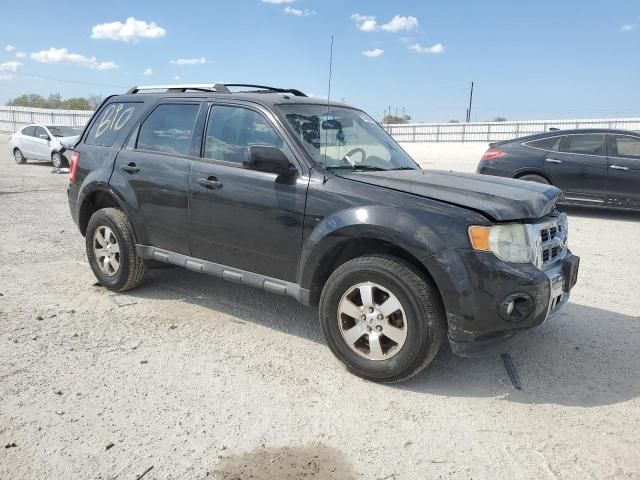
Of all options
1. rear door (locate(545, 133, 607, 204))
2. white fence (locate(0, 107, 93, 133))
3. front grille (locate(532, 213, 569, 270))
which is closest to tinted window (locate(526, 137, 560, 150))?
rear door (locate(545, 133, 607, 204))

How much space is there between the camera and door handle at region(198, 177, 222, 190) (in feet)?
14.7

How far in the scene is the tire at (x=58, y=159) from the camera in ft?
59.1

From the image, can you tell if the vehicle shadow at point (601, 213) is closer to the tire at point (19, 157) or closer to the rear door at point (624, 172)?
the rear door at point (624, 172)

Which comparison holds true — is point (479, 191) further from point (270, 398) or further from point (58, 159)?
point (58, 159)

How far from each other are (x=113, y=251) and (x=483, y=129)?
3978cm

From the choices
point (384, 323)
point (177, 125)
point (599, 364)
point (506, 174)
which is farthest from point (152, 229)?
point (506, 174)

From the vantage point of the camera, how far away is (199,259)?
4742mm

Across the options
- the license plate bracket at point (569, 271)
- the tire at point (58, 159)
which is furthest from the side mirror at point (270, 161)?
the tire at point (58, 159)

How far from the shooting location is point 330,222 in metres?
3.86

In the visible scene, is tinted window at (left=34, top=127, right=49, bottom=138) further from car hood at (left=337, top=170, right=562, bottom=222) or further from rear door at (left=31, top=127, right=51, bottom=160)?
car hood at (left=337, top=170, right=562, bottom=222)

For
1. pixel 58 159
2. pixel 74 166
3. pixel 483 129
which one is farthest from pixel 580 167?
pixel 483 129

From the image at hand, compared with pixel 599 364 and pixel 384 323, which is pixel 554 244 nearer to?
pixel 599 364

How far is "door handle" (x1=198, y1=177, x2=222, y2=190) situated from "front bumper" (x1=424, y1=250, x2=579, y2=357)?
1.94 meters

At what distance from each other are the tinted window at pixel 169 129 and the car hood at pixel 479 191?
5.17 ft
